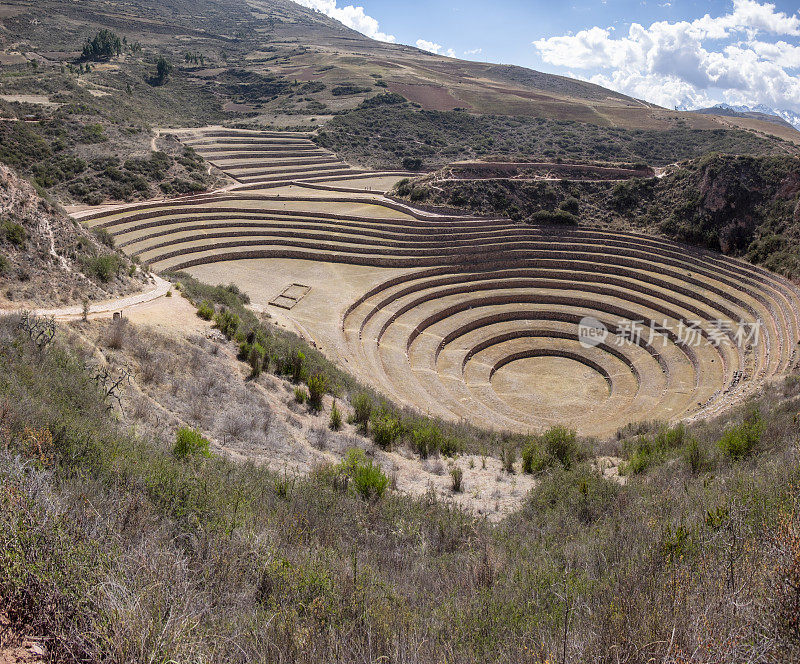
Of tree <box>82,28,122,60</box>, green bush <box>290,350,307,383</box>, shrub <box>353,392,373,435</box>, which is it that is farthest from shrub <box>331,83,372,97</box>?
shrub <box>353,392,373,435</box>

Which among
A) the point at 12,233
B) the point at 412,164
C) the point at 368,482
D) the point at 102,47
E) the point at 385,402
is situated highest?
the point at 102,47

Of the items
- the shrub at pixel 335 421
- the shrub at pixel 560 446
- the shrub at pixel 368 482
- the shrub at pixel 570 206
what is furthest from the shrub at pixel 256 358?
the shrub at pixel 570 206

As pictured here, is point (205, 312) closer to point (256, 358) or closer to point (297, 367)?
point (256, 358)

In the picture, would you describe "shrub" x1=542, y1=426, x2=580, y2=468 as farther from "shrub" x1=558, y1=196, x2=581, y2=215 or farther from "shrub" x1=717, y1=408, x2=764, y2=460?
"shrub" x1=558, y1=196, x2=581, y2=215

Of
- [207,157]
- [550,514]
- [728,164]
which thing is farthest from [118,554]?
[207,157]

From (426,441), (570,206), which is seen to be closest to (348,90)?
(570,206)

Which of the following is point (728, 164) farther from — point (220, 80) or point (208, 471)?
point (220, 80)

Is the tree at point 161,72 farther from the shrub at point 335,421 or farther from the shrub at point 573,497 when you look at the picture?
the shrub at point 573,497
